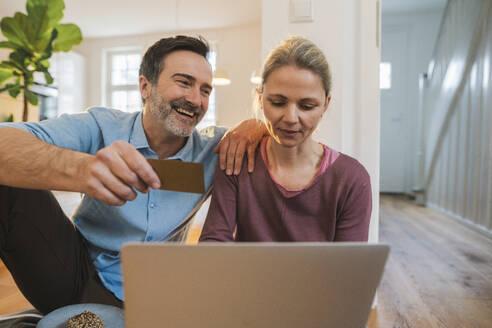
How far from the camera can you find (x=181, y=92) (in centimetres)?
123

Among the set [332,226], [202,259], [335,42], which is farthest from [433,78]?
[202,259]

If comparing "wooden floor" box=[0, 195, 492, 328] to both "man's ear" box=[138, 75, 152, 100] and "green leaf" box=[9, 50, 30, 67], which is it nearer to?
"man's ear" box=[138, 75, 152, 100]

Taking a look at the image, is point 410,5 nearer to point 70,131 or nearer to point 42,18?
point 42,18

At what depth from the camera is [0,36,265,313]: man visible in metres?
0.96

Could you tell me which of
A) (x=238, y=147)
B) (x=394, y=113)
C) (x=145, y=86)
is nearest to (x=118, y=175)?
(x=238, y=147)

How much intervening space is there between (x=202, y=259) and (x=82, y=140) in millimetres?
872

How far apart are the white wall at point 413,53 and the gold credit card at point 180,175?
→ 652 cm

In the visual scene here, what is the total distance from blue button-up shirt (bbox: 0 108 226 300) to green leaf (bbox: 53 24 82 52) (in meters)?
2.12

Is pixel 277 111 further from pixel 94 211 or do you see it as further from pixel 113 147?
pixel 94 211

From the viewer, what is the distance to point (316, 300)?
498 mm

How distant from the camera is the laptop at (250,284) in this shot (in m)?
0.46

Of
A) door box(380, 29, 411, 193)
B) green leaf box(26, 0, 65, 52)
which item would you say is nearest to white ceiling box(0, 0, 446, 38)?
door box(380, 29, 411, 193)

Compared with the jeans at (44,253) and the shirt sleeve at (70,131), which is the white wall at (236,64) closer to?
the shirt sleeve at (70,131)

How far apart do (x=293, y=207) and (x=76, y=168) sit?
0.58m
